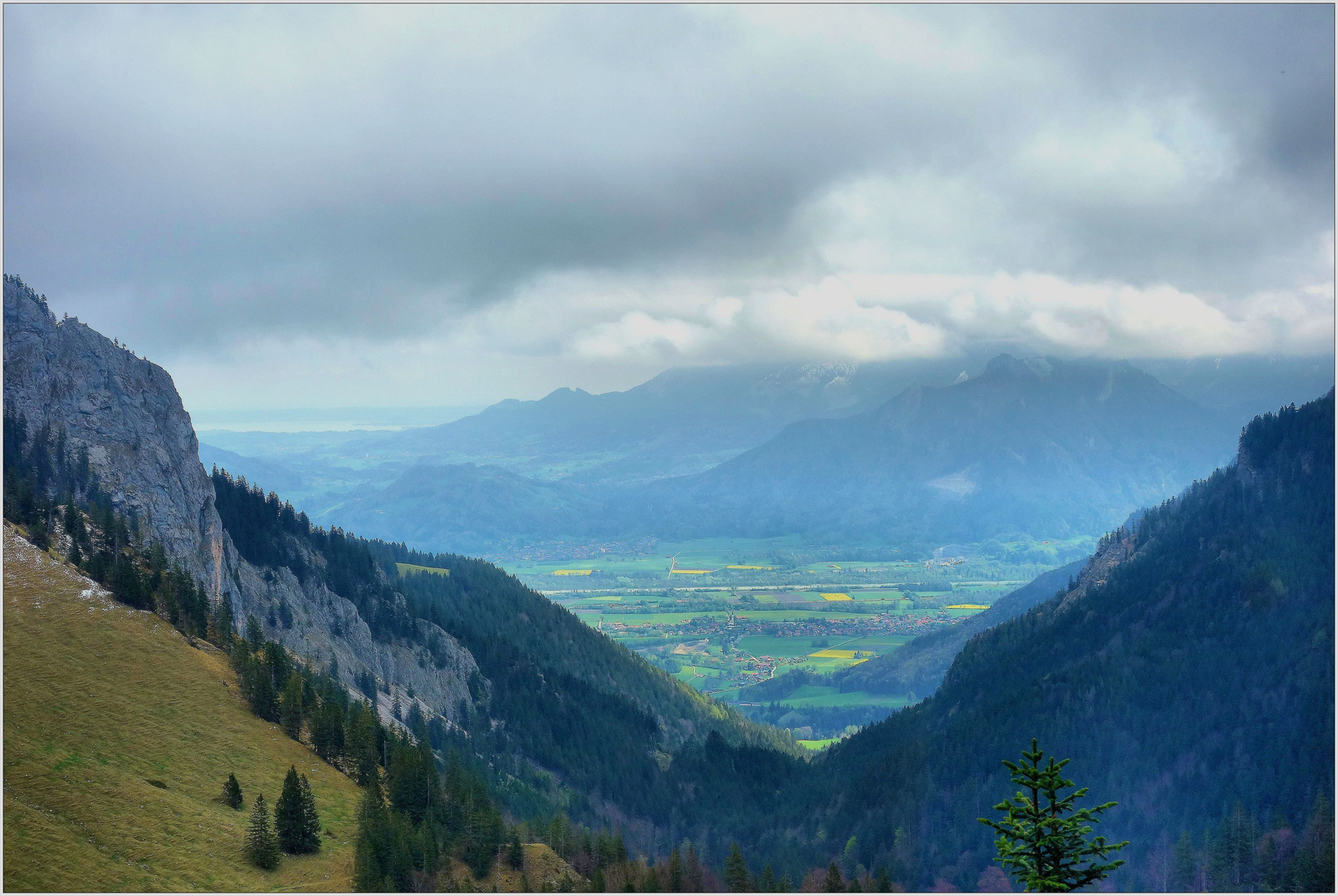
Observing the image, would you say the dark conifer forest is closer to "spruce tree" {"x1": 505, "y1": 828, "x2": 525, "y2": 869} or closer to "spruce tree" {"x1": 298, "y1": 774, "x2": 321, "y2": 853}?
"spruce tree" {"x1": 505, "y1": 828, "x2": 525, "y2": 869}

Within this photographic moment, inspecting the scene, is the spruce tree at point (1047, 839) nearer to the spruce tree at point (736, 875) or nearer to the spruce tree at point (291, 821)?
the spruce tree at point (291, 821)

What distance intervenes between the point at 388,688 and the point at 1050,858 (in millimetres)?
166101

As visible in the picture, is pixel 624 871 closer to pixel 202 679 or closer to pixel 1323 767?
pixel 202 679

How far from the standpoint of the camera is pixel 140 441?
548 feet

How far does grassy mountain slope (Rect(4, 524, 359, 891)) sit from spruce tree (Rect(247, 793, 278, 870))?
0.92 metres

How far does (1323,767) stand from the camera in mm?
151750

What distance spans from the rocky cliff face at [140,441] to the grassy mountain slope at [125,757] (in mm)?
42138

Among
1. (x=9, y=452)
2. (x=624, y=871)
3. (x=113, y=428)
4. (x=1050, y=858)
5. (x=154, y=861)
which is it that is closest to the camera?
(x=1050, y=858)

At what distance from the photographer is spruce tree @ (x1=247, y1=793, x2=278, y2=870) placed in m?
81.5

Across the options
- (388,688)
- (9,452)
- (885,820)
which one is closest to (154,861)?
(9,452)

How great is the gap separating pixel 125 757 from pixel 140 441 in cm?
9701

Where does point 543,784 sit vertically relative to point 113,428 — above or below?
below

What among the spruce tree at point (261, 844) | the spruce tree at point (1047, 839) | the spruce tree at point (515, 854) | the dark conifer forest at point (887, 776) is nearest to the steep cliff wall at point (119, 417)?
the dark conifer forest at point (887, 776)

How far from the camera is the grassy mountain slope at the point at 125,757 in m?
73.9
